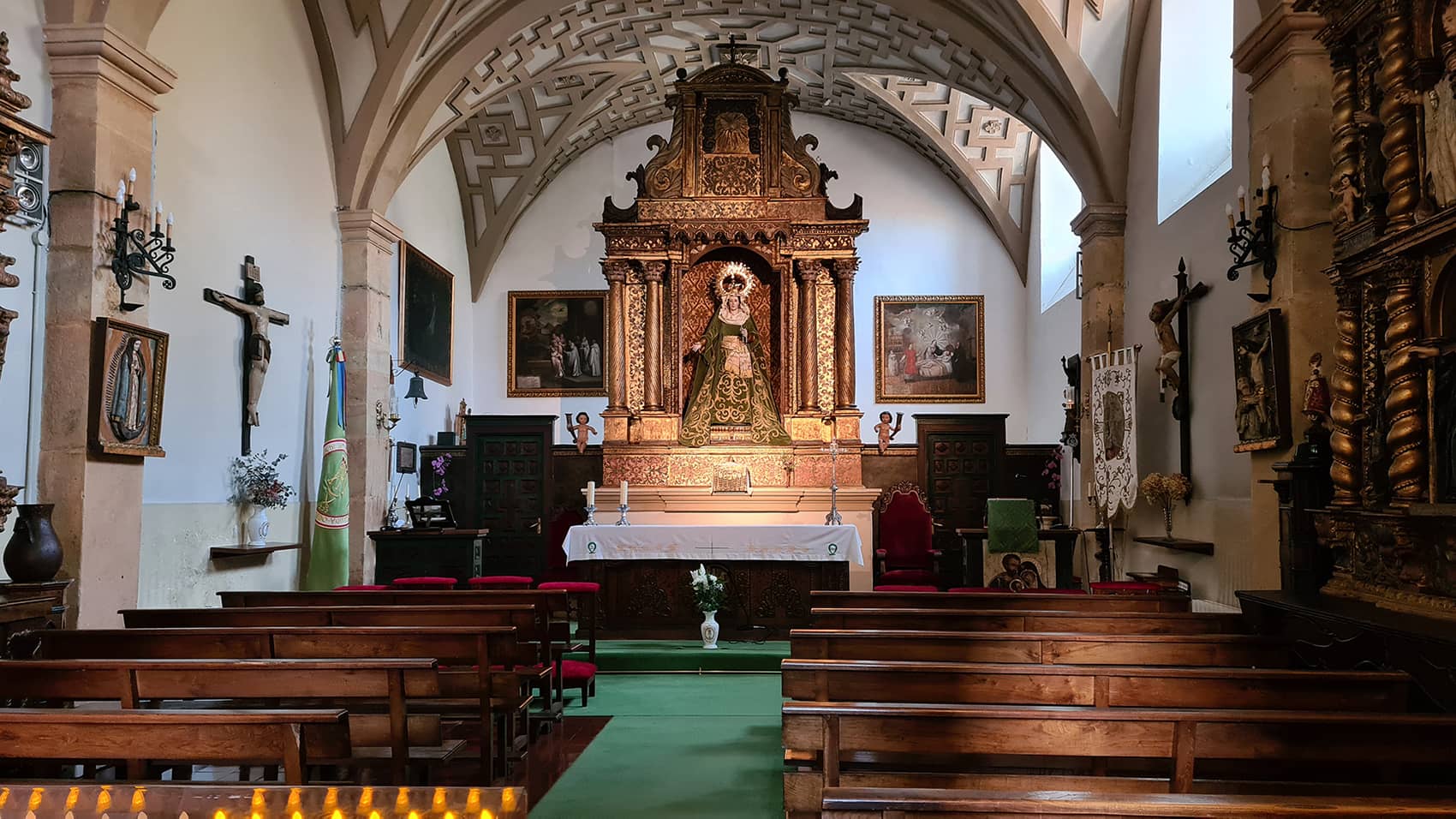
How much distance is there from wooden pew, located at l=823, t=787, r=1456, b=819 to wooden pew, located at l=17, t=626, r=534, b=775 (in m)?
2.84

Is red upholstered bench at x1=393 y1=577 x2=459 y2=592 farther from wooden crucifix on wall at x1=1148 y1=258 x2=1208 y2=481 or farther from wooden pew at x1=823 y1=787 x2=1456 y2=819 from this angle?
wooden pew at x1=823 y1=787 x2=1456 y2=819

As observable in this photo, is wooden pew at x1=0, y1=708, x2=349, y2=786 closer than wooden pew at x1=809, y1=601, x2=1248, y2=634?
Yes

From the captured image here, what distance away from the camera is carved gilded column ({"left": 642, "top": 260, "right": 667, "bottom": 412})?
12734 millimetres

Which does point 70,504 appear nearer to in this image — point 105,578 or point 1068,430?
point 105,578


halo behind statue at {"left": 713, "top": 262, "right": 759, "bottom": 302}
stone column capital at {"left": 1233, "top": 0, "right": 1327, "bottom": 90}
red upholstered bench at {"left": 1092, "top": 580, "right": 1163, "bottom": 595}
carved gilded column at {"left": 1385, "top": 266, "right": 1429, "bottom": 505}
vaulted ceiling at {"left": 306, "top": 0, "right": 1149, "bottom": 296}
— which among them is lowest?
red upholstered bench at {"left": 1092, "top": 580, "right": 1163, "bottom": 595}

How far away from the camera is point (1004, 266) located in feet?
53.7

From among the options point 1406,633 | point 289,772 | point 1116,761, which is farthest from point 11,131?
point 1406,633

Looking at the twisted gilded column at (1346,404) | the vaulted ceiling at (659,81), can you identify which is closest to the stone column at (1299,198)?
the twisted gilded column at (1346,404)

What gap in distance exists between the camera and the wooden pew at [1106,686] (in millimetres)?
3395

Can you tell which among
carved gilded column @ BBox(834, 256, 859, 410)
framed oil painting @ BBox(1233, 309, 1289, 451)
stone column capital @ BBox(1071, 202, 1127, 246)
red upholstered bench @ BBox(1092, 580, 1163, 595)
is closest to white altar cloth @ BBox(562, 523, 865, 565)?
red upholstered bench @ BBox(1092, 580, 1163, 595)

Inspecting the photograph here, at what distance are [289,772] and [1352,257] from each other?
5.44 metres

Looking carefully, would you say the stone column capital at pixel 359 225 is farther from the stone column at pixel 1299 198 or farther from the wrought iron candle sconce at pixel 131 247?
the stone column at pixel 1299 198

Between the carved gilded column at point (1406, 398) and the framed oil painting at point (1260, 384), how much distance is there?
1.09m

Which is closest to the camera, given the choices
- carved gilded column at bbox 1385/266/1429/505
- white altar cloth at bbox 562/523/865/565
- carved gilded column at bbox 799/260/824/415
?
carved gilded column at bbox 1385/266/1429/505
